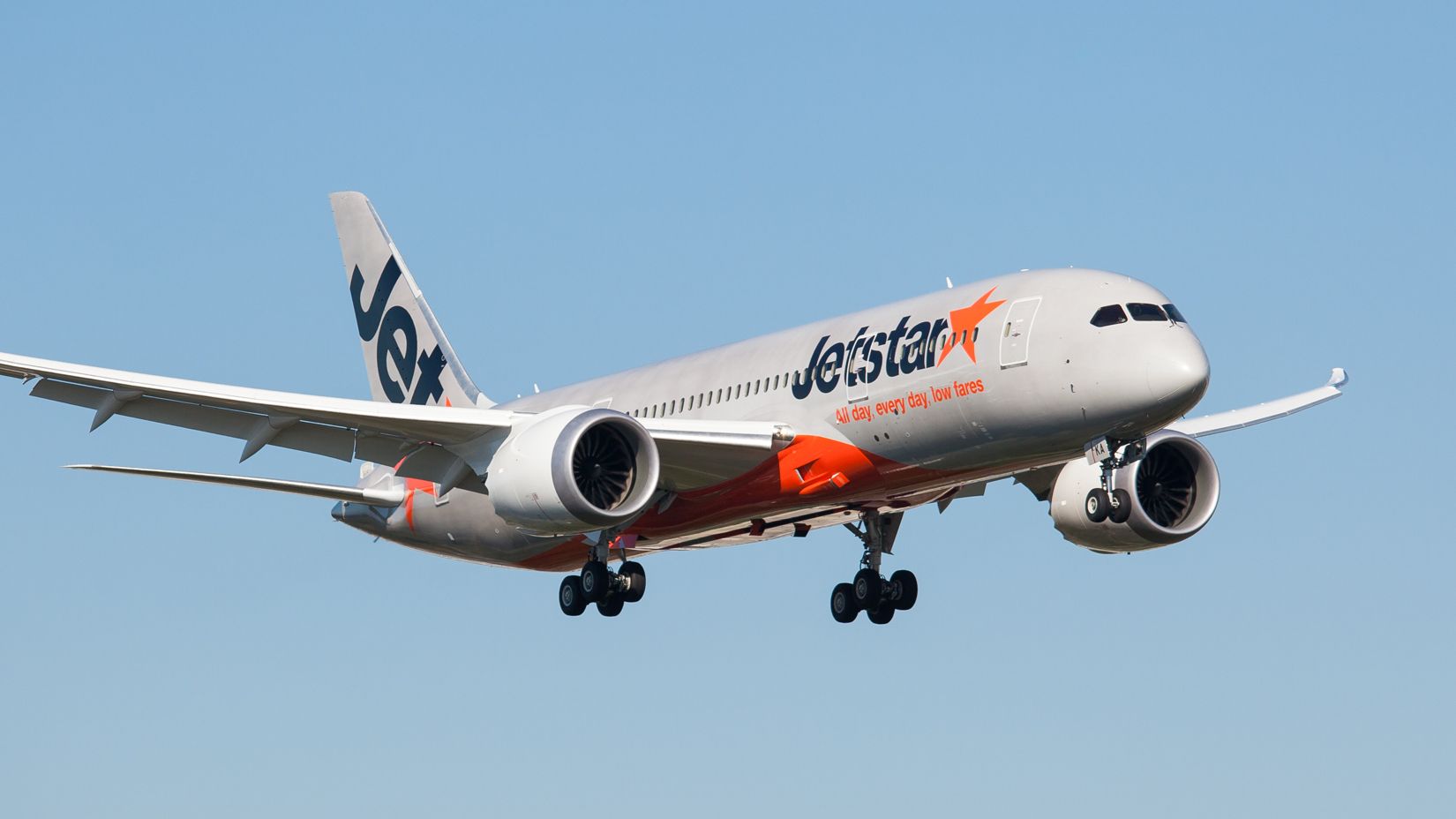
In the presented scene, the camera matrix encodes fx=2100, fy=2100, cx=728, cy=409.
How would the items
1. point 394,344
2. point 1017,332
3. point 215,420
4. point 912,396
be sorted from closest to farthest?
1. point 1017,332
2. point 912,396
3. point 215,420
4. point 394,344

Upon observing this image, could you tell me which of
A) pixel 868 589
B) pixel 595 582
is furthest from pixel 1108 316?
pixel 595 582

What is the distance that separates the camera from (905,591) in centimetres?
3988

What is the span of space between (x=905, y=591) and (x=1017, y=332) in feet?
29.1

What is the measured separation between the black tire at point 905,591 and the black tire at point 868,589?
0.80 ft

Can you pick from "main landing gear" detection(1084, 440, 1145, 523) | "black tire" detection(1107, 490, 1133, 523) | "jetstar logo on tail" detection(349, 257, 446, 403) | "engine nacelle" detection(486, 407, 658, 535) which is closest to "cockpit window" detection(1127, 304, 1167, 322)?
"main landing gear" detection(1084, 440, 1145, 523)

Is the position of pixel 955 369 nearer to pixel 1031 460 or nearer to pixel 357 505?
pixel 1031 460

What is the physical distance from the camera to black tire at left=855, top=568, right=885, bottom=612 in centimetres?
3984

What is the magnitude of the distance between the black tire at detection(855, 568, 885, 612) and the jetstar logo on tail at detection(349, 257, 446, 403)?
1102 centimetres

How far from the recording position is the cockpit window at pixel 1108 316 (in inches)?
1251

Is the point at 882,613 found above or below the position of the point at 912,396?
below

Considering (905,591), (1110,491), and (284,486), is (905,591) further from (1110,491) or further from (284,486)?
(284,486)

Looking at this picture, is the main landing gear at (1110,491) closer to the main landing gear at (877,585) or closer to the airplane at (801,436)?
the airplane at (801,436)

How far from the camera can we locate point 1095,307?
32.0 metres

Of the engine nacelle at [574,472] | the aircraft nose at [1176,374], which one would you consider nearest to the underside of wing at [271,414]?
the engine nacelle at [574,472]
